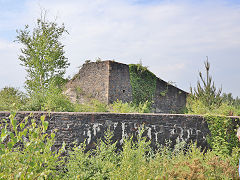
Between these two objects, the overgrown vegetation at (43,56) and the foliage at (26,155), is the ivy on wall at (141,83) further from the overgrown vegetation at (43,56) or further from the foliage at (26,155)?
the foliage at (26,155)

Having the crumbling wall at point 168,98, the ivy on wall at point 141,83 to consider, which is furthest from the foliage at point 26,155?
the crumbling wall at point 168,98

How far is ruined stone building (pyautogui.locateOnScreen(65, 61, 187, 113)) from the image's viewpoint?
14828 mm

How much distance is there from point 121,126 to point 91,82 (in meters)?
9.08

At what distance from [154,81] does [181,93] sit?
9.90ft

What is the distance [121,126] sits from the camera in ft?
22.8

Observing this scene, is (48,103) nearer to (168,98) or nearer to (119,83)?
(119,83)

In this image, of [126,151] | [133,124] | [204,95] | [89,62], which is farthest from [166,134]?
[204,95]

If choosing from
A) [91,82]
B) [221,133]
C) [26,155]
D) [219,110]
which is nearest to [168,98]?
[91,82]

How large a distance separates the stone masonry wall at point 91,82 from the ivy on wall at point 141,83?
168 centimetres

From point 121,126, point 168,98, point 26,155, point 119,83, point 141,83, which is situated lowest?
point 26,155

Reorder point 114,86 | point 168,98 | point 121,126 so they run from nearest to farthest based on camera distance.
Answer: point 121,126 < point 114,86 < point 168,98

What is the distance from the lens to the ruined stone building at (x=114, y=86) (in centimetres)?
1483

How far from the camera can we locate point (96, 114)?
6.69 m

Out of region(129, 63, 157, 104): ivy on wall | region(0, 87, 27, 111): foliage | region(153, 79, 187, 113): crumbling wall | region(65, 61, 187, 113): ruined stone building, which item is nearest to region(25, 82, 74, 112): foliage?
region(0, 87, 27, 111): foliage
